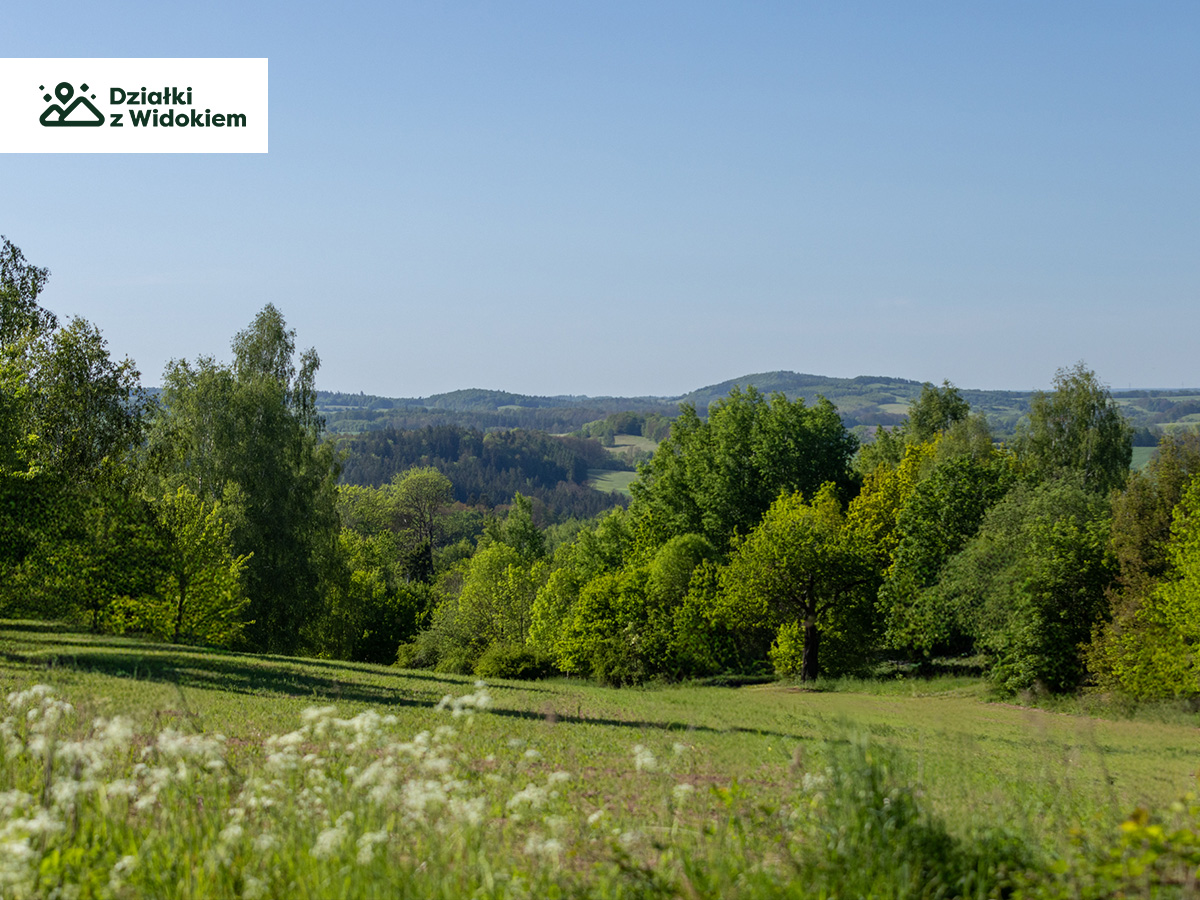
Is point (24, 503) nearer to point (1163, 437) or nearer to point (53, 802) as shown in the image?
point (53, 802)

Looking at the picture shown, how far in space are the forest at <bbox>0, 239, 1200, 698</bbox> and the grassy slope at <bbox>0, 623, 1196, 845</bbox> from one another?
433 cm

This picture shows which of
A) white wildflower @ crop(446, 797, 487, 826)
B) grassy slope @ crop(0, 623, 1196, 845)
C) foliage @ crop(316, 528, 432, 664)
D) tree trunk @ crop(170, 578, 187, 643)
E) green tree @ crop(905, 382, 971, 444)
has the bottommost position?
foliage @ crop(316, 528, 432, 664)

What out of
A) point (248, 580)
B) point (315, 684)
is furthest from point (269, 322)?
point (315, 684)

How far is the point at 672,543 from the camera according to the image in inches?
2210

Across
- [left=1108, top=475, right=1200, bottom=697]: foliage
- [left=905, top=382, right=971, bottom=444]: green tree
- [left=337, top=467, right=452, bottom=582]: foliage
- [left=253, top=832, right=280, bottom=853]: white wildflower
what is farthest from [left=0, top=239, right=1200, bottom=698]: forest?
[left=337, top=467, right=452, bottom=582]: foliage

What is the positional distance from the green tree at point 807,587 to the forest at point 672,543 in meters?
0.14

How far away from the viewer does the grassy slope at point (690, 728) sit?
399 inches

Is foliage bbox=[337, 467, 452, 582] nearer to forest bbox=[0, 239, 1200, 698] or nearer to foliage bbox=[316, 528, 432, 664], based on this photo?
foliage bbox=[316, 528, 432, 664]

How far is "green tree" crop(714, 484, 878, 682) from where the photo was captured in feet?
165

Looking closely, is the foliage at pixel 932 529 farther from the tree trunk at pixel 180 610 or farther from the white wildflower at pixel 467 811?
the white wildflower at pixel 467 811

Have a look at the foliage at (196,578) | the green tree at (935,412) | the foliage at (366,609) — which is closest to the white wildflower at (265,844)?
the foliage at (196,578)

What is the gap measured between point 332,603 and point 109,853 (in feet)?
203

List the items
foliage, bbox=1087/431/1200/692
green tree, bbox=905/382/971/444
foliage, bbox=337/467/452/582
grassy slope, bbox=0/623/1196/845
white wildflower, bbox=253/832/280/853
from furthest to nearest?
foliage, bbox=337/467/452/582, green tree, bbox=905/382/971/444, foliage, bbox=1087/431/1200/692, grassy slope, bbox=0/623/1196/845, white wildflower, bbox=253/832/280/853

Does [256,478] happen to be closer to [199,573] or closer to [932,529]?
[199,573]
